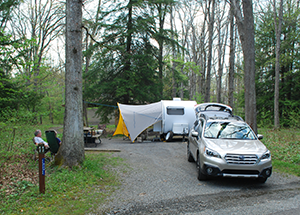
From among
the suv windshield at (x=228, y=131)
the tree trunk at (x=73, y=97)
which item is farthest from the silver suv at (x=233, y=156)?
the tree trunk at (x=73, y=97)

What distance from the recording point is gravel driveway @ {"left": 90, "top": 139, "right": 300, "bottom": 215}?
460 cm

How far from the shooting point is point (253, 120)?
11.4 metres

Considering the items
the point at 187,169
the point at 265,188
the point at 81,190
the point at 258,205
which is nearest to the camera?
the point at 258,205

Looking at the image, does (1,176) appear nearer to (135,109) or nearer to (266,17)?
(135,109)

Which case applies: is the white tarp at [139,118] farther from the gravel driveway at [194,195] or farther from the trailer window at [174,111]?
the gravel driveway at [194,195]

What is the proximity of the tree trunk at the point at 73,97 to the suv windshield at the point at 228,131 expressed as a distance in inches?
152

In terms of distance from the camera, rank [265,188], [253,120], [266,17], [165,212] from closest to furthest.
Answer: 1. [165,212]
2. [265,188]
3. [253,120]
4. [266,17]

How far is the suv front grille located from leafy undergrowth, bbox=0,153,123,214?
9.78ft

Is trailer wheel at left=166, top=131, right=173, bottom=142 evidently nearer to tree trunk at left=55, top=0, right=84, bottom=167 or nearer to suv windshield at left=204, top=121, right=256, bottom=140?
suv windshield at left=204, top=121, right=256, bottom=140

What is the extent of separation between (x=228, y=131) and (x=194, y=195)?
8.38 feet

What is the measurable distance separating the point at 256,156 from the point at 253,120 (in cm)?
603

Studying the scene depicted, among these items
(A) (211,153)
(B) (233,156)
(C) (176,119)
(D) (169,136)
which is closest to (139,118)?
(D) (169,136)

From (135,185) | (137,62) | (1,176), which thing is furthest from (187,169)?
(137,62)

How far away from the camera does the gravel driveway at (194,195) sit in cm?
460
